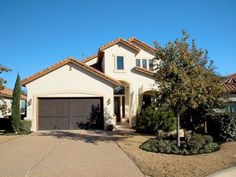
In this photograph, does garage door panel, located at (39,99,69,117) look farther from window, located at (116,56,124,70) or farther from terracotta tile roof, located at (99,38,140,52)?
terracotta tile roof, located at (99,38,140,52)

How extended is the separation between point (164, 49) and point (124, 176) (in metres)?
6.87

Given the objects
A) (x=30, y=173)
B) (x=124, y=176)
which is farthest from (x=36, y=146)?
(x=124, y=176)

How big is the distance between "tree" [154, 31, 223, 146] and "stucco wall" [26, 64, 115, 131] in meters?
7.58

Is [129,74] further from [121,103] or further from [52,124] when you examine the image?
[52,124]

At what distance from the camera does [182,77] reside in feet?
35.6

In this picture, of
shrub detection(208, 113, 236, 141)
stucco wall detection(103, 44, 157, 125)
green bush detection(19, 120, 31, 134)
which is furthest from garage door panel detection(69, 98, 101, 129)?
shrub detection(208, 113, 236, 141)

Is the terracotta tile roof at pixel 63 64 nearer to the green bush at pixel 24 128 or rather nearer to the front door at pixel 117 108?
the green bush at pixel 24 128

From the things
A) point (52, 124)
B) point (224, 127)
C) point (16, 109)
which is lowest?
point (52, 124)

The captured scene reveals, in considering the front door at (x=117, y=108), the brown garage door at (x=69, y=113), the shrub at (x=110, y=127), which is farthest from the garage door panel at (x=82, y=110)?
the front door at (x=117, y=108)

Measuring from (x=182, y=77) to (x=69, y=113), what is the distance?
1079 centimetres

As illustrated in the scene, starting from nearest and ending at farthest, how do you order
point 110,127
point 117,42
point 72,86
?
point 110,127 → point 72,86 → point 117,42

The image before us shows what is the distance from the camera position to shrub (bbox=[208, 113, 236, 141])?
1287 cm

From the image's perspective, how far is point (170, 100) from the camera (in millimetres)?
11109

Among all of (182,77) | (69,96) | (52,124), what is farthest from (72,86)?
(182,77)
